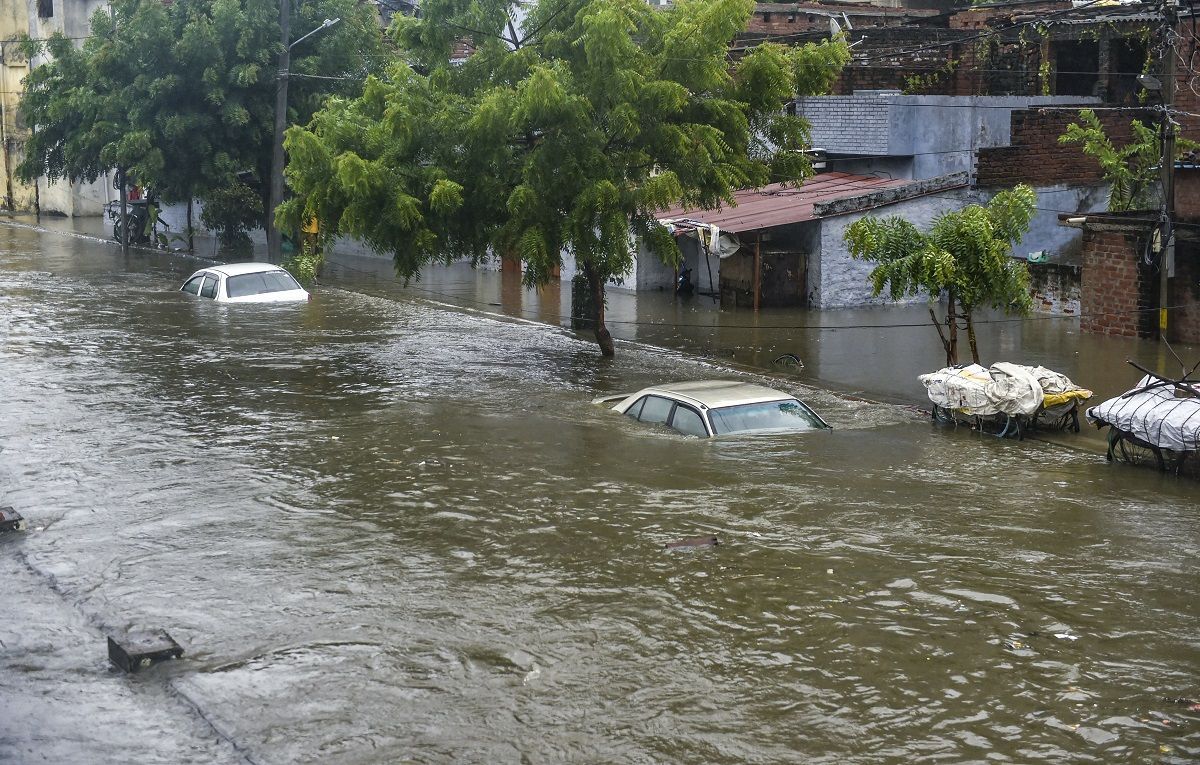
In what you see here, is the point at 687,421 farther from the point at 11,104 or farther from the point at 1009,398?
the point at 11,104

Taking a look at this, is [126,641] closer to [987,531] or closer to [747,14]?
[987,531]

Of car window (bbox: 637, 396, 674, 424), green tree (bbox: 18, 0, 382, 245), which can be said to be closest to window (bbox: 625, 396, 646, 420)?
car window (bbox: 637, 396, 674, 424)

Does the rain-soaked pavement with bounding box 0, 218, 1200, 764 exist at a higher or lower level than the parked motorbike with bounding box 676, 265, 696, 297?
lower

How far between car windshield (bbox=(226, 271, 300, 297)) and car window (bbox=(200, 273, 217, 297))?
60 cm

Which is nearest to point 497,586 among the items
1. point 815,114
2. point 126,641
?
point 126,641

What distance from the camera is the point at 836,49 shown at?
20500mm

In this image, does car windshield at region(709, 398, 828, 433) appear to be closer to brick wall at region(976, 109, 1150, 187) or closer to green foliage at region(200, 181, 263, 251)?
brick wall at region(976, 109, 1150, 187)

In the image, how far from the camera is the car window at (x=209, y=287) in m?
28.2

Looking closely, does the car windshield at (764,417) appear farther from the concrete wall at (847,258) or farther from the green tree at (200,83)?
the green tree at (200,83)

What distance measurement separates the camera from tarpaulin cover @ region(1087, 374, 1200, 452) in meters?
13.6

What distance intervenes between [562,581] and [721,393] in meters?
5.04

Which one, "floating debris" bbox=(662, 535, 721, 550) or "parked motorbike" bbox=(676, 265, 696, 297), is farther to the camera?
Answer: "parked motorbike" bbox=(676, 265, 696, 297)

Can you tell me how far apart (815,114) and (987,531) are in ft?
68.5

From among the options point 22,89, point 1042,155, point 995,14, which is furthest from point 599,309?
point 22,89
